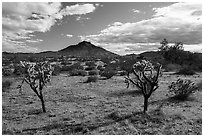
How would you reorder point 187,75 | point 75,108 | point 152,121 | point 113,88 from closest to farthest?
point 152,121, point 75,108, point 113,88, point 187,75

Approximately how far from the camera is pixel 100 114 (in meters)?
10.7

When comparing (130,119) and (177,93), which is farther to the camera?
(177,93)

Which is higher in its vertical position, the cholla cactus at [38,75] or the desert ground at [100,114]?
the cholla cactus at [38,75]

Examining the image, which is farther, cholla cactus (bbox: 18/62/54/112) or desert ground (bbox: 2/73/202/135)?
cholla cactus (bbox: 18/62/54/112)

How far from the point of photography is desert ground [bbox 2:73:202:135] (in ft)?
29.3

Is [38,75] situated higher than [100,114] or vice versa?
[38,75]

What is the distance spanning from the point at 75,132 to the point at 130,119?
8.12 ft

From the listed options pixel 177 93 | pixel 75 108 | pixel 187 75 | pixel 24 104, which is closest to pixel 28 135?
pixel 75 108

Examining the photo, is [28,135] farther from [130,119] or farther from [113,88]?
[113,88]

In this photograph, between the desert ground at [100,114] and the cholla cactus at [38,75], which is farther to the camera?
the cholla cactus at [38,75]

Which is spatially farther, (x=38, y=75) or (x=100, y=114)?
(x=38, y=75)

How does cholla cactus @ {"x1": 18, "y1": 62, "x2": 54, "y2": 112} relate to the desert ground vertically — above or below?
above

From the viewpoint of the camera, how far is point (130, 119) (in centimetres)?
982

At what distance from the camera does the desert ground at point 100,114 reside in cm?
895
